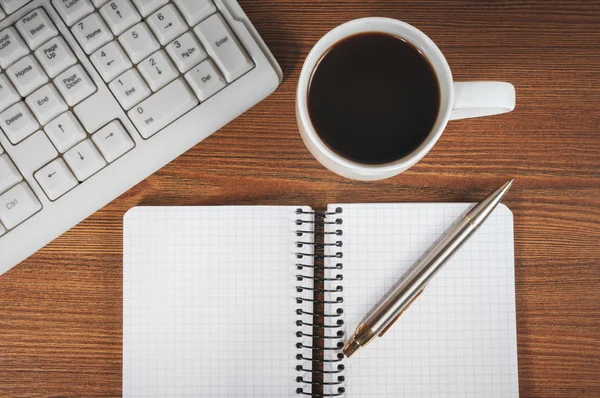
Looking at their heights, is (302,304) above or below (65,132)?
below

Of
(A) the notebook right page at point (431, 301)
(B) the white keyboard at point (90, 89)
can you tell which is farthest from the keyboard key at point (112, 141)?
(A) the notebook right page at point (431, 301)

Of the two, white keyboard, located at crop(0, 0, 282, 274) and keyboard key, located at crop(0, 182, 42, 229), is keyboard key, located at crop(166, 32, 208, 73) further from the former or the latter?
keyboard key, located at crop(0, 182, 42, 229)

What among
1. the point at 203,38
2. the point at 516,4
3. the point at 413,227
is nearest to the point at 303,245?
the point at 413,227

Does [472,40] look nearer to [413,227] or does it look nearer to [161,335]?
[413,227]

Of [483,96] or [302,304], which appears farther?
[302,304]

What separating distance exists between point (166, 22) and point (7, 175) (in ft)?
0.61

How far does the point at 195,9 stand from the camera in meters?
0.48

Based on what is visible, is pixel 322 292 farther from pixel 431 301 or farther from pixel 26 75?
pixel 26 75

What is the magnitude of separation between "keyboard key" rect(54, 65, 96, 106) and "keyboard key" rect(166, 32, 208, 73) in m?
0.07

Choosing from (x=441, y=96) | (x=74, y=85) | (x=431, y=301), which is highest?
(x=74, y=85)

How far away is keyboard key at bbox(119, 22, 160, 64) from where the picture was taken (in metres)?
0.48

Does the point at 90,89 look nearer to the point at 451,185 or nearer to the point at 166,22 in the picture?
the point at 166,22

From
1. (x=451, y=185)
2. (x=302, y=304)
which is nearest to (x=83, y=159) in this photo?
(x=302, y=304)

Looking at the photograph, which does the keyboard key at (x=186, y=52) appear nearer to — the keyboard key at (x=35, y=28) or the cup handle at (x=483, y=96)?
the keyboard key at (x=35, y=28)
